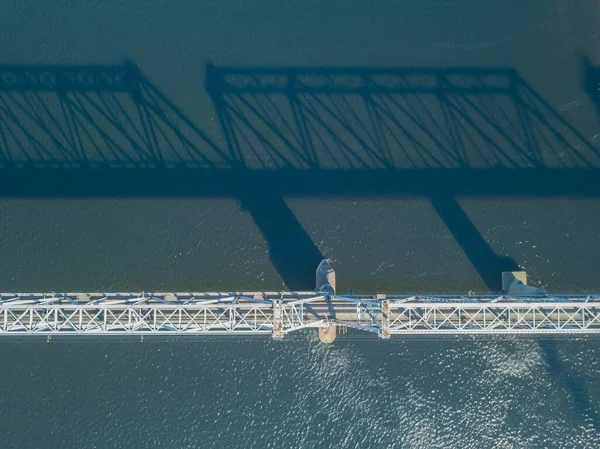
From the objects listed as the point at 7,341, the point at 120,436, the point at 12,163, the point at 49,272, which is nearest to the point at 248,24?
the point at 12,163

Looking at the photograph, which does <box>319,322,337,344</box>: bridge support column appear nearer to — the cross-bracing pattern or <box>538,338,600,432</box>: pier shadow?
the cross-bracing pattern

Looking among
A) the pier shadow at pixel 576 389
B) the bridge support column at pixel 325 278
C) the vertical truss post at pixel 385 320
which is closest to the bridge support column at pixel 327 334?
the bridge support column at pixel 325 278

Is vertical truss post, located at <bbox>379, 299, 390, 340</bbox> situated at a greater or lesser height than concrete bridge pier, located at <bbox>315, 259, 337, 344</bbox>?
lesser

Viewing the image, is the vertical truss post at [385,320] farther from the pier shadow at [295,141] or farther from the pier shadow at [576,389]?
the pier shadow at [576,389]

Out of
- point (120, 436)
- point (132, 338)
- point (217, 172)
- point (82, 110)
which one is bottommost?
point (120, 436)

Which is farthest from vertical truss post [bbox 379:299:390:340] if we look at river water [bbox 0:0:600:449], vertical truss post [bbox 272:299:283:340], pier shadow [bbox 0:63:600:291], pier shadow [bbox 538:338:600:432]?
pier shadow [bbox 538:338:600:432]

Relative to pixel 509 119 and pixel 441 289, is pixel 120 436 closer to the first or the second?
pixel 441 289
